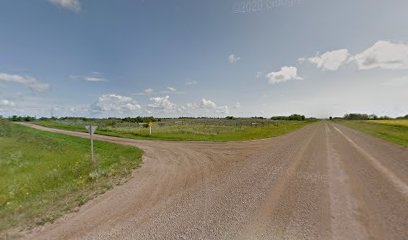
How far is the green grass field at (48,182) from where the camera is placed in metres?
4.72

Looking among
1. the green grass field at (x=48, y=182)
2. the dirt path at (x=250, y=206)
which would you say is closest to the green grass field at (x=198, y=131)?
the green grass field at (x=48, y=182)

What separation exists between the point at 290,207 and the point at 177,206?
2.86 metres

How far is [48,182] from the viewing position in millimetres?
6988

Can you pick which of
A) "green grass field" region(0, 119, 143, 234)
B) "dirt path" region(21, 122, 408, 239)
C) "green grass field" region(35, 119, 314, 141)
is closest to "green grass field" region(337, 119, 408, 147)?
"green grass field" region(35, 119, 314, 141)

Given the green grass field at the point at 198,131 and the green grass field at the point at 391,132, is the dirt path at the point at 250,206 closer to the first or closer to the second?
the green grass field at the point at 198,131

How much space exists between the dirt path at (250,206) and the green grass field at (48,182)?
0.65 meters

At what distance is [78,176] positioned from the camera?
25.7 ft

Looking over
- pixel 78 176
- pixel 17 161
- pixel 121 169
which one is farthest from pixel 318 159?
pixel 17 161

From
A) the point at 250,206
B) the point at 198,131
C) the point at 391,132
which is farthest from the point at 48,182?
the point at 391,132

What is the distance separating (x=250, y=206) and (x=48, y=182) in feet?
23.8

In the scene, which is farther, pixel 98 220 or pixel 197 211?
pixel 197 211

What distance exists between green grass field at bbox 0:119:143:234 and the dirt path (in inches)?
25.7

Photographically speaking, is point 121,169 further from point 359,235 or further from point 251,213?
point 359,235

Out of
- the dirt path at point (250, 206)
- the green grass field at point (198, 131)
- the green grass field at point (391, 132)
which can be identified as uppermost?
the green grass field at point (198, 131)
